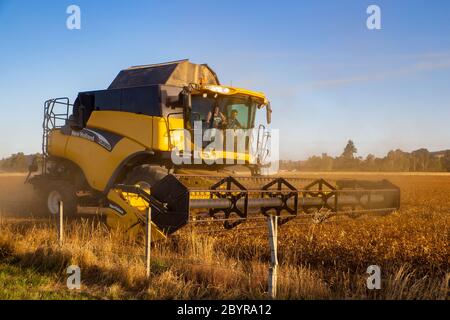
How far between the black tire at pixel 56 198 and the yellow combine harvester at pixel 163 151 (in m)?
0.02

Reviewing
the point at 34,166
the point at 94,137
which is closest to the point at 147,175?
the point at 94,137

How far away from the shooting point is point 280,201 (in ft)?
27.7

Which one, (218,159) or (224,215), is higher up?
(218,159)

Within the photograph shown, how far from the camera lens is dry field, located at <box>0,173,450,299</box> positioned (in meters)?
4.91

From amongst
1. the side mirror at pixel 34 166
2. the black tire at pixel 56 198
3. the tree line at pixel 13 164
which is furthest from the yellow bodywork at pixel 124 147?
the tree line at pixel 13 164

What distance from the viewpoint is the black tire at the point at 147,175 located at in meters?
8.95

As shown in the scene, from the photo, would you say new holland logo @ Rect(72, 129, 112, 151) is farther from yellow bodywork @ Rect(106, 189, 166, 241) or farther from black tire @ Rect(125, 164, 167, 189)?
yellow bodywork @ Rect(106, 189, 166, 241)

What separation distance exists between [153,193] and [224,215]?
1.28 metres

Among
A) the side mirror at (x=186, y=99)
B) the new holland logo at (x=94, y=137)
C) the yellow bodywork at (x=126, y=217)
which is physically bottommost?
the yellow bodywork at (x=126, y=217)

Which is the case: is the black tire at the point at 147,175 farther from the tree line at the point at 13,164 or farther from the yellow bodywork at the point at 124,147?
the tree line at the point at 13,164

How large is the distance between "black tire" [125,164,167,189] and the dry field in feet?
3.93
